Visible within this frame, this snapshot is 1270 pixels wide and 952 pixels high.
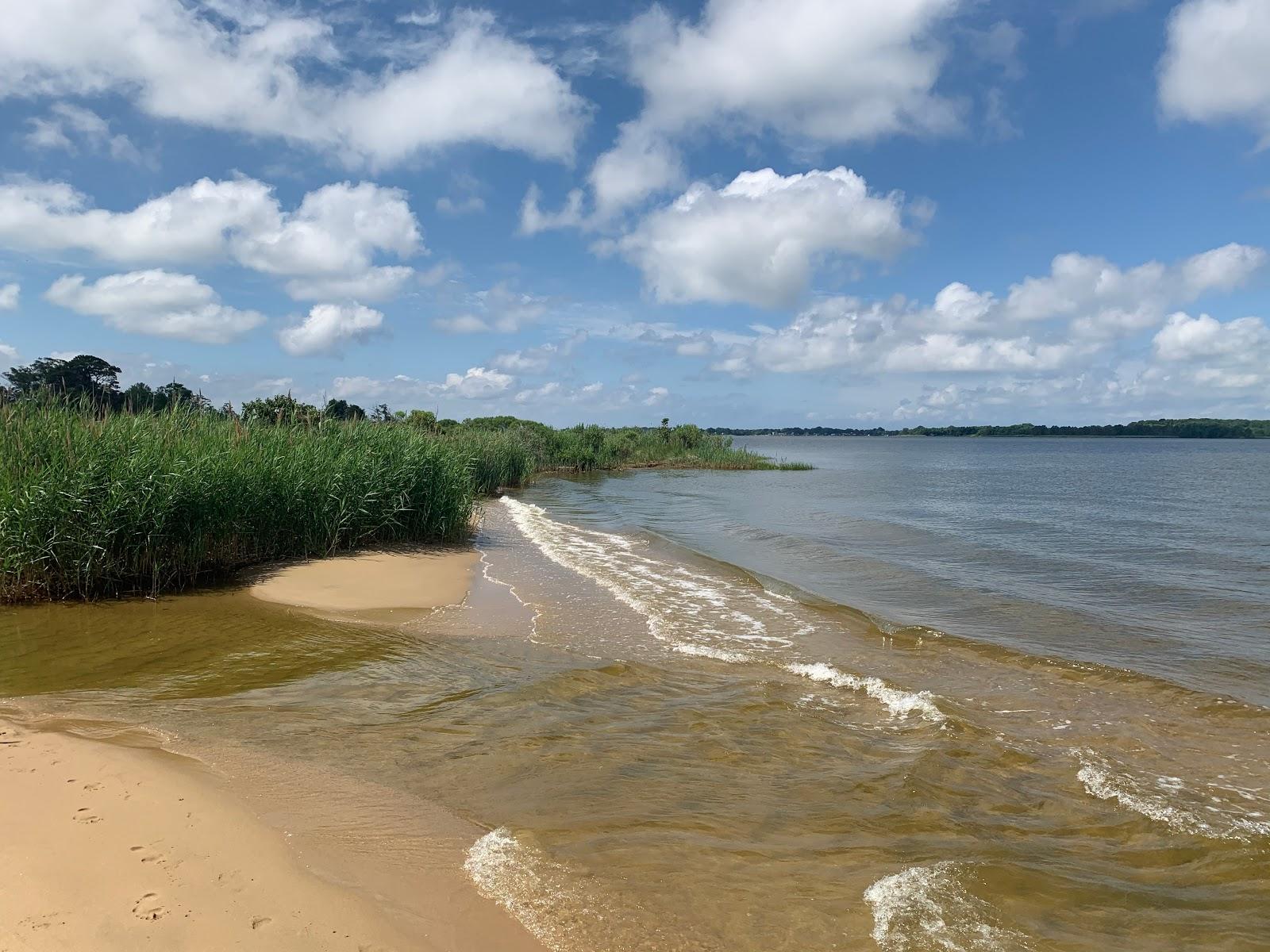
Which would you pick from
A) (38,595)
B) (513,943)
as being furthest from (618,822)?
(38,595)

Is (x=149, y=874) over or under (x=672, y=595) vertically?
over

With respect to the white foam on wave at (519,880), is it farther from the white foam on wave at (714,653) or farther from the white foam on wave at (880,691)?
the white foam on wave at (714,653)

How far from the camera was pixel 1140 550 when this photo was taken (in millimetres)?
18203

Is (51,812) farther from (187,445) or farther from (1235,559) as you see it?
(1235,559)

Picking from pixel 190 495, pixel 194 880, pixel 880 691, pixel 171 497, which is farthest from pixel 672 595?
pixel 194 880

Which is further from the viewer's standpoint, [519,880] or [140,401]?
[140,401]

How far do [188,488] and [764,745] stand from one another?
934cm

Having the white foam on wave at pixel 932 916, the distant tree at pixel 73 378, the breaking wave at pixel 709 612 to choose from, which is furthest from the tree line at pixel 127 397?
the white foam on wave at pixel 932 916

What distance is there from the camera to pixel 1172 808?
5266 mm

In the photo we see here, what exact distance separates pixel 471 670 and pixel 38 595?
6.60 m

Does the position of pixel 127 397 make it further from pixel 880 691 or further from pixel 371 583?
pixel 880 691

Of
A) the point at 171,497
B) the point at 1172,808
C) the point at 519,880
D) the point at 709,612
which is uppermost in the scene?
the point at 171,497

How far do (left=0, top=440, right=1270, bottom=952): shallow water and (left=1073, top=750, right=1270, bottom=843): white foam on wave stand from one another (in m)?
0.03

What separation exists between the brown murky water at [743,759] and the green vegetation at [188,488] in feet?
3.02
